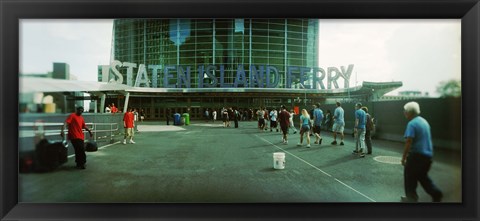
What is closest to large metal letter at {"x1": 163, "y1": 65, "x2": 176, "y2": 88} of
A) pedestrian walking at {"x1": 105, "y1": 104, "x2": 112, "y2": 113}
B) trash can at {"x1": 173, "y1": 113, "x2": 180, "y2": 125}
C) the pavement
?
trash can at {"x1": 173, "y1": 113, "x2": 180, "y2": 125}

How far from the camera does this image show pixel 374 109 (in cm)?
1273

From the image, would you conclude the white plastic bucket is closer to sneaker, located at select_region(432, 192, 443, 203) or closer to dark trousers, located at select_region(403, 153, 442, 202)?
dark trousers, located at select_region(403, 153, 442, 202)

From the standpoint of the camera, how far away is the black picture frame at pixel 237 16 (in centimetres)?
400

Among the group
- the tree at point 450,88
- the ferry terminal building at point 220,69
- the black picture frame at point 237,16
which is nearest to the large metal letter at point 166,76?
the ferry terminal building at point 220,69

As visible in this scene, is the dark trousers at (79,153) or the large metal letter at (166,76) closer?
the dark trousers at (79,153)

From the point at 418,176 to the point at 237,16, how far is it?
11.4 ft

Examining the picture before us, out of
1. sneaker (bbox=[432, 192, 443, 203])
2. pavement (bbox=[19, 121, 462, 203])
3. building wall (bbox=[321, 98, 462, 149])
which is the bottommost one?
pavement (bbox=[19, 121, 462, 203])

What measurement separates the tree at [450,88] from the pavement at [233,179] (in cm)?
92

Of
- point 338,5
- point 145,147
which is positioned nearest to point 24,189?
point 338,5

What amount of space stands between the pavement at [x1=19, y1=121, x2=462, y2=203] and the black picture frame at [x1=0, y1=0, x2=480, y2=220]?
250 mm

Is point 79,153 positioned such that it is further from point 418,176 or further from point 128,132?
point 418,176

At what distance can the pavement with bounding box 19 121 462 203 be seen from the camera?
498cm

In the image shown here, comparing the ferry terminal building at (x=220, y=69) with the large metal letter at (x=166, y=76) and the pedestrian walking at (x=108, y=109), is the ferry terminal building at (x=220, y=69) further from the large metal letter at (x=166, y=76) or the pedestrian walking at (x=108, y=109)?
the pedestrian walking at (x=108, y=109)

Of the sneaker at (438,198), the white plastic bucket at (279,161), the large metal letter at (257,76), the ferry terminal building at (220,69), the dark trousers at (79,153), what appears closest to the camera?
the sneaker at (438,198)
